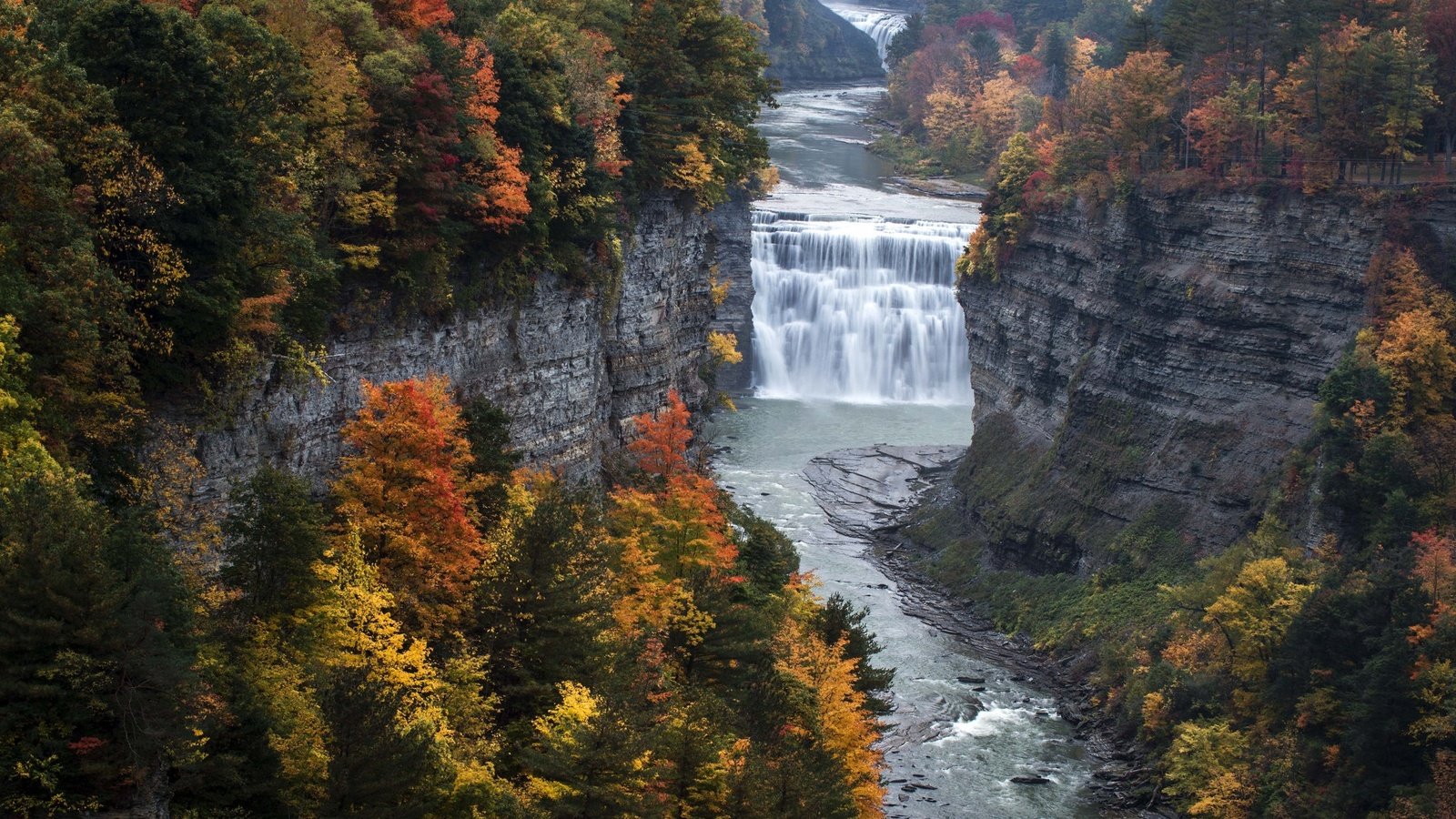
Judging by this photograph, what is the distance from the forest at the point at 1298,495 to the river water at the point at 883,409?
4.44m

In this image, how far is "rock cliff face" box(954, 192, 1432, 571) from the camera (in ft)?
228

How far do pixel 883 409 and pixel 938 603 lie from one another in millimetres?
33566

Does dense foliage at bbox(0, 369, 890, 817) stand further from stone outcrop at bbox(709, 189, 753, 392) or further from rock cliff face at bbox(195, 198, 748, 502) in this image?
stone outcrop at bbox(709, 189, 753, 392)

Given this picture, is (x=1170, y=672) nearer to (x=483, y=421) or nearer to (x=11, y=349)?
(x=483, y=421)

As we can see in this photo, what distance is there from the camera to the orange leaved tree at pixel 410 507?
123 ft

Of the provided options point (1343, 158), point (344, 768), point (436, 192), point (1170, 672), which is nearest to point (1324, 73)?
point (1343, 158)

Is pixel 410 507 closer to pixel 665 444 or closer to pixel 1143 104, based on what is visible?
pixel 665 444

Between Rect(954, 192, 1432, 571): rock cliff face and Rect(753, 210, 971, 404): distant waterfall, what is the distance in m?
22.0

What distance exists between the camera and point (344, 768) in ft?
93.1

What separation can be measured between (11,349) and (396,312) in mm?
14743

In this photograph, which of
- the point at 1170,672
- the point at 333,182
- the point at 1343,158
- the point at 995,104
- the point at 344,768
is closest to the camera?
the point at 344,768

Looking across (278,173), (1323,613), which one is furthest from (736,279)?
(278,173)

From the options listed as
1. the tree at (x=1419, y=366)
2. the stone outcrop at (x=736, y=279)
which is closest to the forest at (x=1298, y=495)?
the tree at (x=1419, y=366)

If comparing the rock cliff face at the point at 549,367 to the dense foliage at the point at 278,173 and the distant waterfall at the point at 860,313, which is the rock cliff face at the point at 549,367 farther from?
the distant waterfall at the point at 860,313
